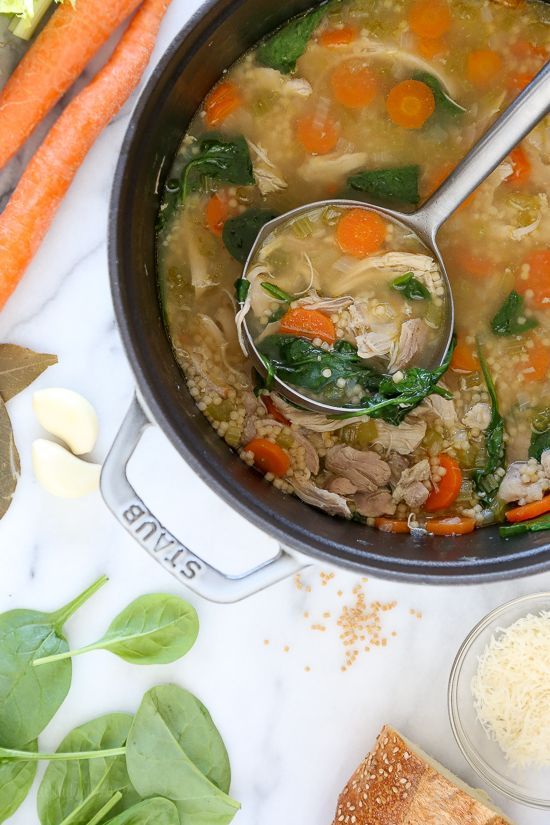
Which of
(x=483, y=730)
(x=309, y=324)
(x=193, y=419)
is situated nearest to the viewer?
(x=193, y=419)

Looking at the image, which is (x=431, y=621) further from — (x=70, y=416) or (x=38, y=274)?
(x=38, y=274)

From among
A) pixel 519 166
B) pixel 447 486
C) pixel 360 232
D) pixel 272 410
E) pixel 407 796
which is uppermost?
pixel 360 232

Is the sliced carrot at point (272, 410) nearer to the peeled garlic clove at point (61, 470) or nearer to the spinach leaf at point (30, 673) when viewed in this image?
the peeled garlic clove at point (61, 470)

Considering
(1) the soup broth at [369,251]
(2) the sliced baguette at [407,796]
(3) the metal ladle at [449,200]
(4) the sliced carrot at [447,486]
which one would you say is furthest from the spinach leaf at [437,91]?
(2) the sliced baguette at [407,796]

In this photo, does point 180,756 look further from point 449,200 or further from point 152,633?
point 449,200

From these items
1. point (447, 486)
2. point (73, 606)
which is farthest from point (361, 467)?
point (73, 606)

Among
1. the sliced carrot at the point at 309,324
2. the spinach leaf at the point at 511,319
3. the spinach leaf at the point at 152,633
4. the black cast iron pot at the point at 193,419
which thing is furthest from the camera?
the spinach leaf at the point at 152,633

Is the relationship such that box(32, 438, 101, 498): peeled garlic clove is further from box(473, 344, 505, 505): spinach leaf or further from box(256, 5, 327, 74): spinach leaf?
box(256, 5, 327, 74): spinach leaf
